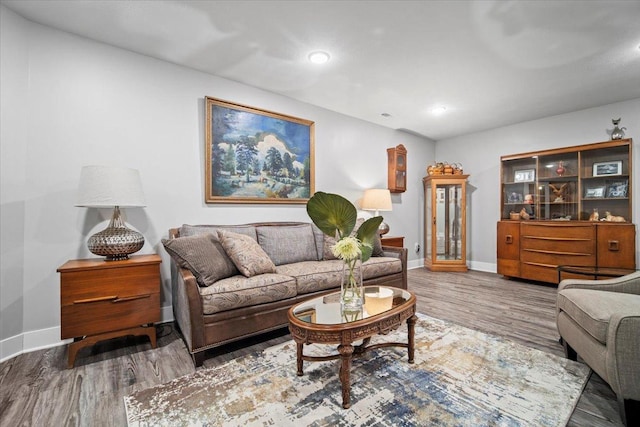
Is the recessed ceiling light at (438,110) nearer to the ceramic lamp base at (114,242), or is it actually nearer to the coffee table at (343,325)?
the coffee table at (343,325)

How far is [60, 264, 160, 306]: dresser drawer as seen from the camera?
6.28ft

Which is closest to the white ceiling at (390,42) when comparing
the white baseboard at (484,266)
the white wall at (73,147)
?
the white wall at (73,147)

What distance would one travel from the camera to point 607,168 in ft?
12.6

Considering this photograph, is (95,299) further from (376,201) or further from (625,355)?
(376,201)

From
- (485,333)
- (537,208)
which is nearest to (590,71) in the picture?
(537,208)


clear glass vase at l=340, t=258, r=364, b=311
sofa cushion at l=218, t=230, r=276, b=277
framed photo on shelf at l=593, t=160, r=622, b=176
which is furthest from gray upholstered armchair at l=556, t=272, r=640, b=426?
framed photo on shelf at l=593, t=160, r=622, b=176

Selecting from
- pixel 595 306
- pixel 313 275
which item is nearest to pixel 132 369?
pixel 313 275

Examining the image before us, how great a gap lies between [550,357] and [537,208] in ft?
10.5

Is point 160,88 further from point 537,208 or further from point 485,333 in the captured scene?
point 537,208

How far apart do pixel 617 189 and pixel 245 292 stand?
4.88 meters

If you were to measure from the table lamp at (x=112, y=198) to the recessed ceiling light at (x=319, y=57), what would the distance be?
6.09 feet

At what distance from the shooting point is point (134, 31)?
2332mm

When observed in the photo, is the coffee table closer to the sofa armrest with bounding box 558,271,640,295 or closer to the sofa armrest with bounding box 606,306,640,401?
the sofa armrest with bounding box 606,306,640,401

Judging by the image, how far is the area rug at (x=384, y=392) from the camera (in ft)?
4.61
